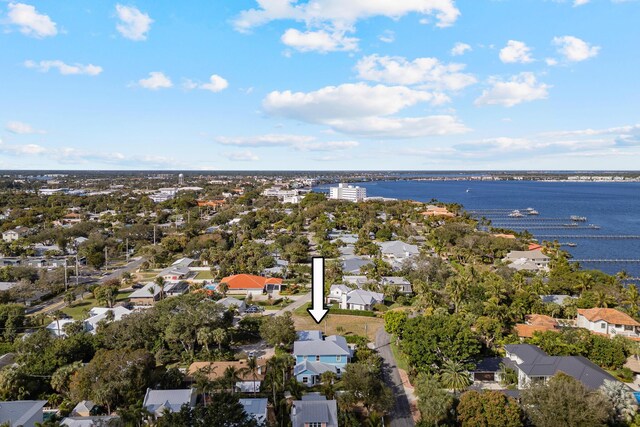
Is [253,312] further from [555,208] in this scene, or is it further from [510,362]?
[555,208]

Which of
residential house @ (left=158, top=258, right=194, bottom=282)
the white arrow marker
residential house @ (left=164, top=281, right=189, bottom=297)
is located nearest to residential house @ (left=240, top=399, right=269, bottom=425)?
the white arrow marker

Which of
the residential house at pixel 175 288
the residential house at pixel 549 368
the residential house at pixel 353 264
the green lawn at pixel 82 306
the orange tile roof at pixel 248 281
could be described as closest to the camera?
the residential house at pixel 549 368

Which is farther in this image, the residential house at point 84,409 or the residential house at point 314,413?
the residential house at point 84,409

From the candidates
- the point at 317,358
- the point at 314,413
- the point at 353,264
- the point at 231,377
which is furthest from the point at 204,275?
the point at 314,413

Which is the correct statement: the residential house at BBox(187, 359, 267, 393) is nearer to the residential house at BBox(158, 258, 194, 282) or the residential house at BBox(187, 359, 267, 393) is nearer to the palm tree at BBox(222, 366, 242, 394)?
the palm tree at BBox(222, 366, 242, 394)

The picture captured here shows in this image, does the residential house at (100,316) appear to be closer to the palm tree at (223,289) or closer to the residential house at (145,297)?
the residential house at (145,297)

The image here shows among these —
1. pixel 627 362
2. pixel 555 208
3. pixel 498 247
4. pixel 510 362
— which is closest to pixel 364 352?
pixel 510 362

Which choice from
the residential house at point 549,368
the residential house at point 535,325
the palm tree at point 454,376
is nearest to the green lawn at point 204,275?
the palm tree at point 454,376

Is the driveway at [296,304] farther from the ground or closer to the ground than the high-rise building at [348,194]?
closer to the ground
